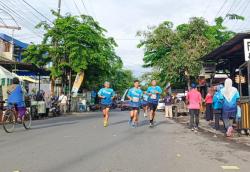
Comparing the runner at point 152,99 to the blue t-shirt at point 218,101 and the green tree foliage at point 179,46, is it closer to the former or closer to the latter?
the blue t-shirt at point 218,101

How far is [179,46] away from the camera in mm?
35031

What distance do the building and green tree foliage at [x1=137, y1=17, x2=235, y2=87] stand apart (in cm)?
1630

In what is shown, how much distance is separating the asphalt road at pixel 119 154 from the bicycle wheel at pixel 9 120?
4.80 ft

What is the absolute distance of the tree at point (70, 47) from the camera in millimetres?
34156

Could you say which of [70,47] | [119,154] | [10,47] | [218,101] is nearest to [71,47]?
[70,47]

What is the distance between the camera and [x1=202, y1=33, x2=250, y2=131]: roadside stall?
40.3 ft

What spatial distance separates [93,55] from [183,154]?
87.4ft

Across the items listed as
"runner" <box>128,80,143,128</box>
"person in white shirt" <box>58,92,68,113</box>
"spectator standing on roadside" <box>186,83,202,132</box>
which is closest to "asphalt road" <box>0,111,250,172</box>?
"spectator standing on roadside" <box>186,83,202,132</box>

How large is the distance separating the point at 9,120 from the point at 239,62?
438 inches

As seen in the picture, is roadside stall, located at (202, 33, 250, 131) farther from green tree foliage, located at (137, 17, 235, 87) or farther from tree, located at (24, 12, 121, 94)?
tree, located at (24, 12, 121, 94)

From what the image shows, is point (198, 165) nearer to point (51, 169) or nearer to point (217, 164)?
point (217, 164)

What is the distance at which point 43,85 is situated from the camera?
151 ft

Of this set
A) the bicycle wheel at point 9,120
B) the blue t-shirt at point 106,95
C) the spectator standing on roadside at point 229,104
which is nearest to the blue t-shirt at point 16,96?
the bicycle wheel at point 9,120

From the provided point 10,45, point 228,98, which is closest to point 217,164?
point 228,98
